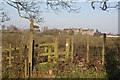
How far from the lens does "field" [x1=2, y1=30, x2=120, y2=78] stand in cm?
495

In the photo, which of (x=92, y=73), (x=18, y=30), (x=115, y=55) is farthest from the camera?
(x=18, y=30)

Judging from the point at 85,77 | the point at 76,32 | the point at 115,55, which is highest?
the point at 76,32

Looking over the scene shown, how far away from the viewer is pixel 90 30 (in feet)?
27.7

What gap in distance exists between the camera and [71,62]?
648 centimetres

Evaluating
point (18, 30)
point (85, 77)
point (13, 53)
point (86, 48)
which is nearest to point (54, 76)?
point (85, 77)

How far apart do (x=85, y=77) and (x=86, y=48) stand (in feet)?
9.24

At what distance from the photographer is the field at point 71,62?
4945mm

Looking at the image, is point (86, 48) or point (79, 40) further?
point (79, 40)

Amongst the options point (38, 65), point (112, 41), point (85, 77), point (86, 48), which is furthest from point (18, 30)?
point (112, 41)

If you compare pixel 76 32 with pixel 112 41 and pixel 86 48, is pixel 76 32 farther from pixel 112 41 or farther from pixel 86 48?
pixel 112 41

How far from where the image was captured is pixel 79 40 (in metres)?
8.12

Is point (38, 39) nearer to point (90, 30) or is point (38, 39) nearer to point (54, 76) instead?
point (90, 30)

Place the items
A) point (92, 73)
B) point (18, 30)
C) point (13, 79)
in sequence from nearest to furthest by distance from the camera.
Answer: point (13, 79) < point (92, 73) < point (18, 30)

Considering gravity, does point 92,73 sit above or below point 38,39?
below
